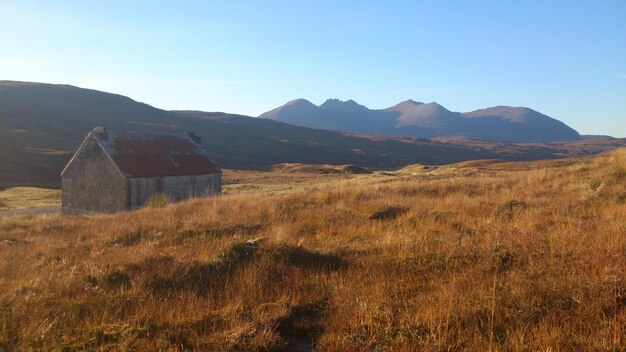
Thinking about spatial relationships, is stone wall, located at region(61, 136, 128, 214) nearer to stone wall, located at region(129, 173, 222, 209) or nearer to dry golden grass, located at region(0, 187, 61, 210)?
stone wall, located at region(129, 173, 222, 209)

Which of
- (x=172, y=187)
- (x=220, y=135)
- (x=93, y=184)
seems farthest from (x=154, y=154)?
(x=220, y=135)

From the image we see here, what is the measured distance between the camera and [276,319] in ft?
14.2

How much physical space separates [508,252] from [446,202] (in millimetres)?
5857

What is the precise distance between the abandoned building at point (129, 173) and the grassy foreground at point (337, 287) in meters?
16.6

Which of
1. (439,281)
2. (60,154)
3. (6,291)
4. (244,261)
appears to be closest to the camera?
(439,281)

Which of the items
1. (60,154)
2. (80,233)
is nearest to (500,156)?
(60,154)

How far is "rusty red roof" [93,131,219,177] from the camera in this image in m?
26.2

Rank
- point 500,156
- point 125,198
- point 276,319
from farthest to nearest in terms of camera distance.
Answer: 1. point 500,156
2. point 125,198
3. point 276,319

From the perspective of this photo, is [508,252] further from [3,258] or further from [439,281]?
[3,258]

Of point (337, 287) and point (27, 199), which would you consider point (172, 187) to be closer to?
point (27, 199)

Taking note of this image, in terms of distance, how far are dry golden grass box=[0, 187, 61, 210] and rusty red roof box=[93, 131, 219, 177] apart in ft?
39.4

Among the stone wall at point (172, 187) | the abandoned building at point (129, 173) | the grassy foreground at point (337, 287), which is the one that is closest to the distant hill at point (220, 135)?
the abandoned building at point (129, 173)

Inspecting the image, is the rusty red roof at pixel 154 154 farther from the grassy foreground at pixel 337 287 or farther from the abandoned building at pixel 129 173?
the grassy foreground at pixel 337 287

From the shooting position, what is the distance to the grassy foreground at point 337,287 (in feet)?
12.7
